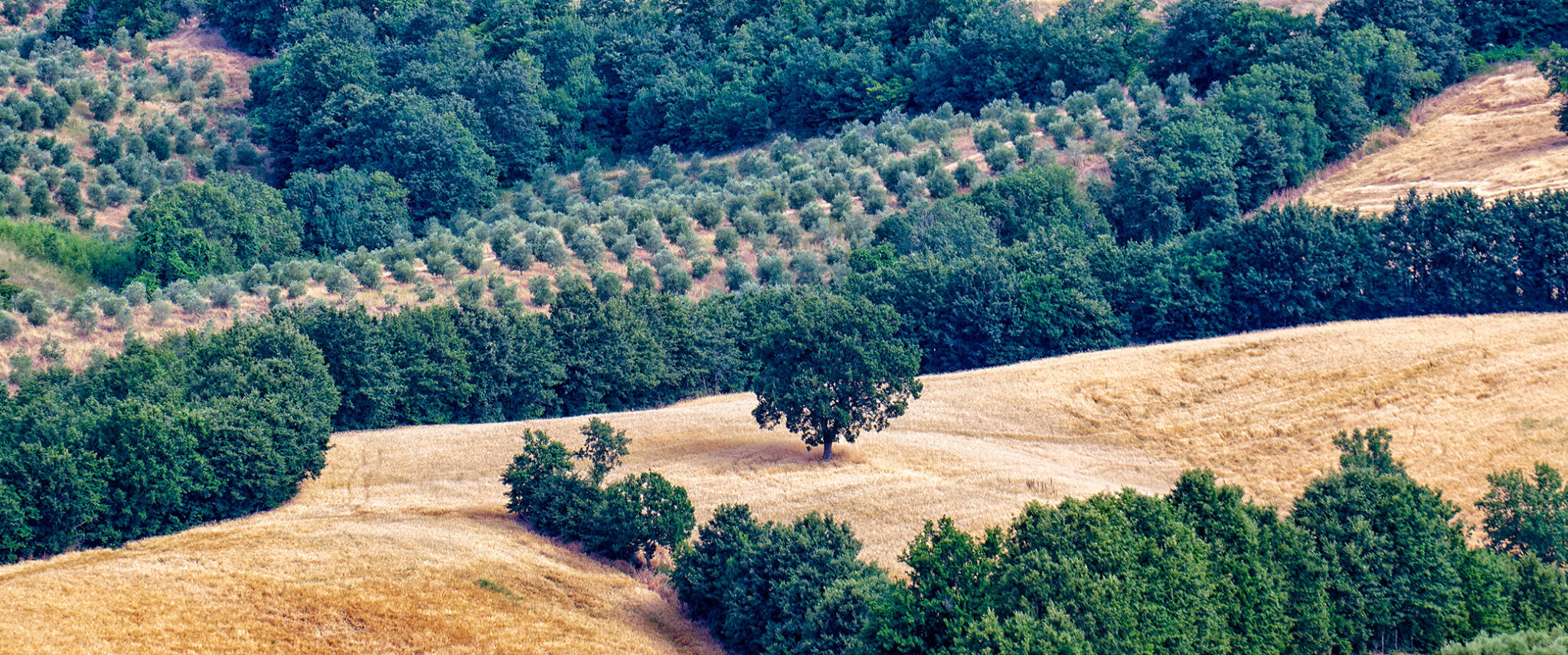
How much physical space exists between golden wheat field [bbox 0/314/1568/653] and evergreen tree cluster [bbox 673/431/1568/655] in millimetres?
3414

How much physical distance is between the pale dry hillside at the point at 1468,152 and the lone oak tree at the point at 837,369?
40.0 m

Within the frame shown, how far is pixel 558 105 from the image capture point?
112750mm

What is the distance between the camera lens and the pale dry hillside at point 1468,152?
8406 centimetres

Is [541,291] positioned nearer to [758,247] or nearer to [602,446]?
[758,247]

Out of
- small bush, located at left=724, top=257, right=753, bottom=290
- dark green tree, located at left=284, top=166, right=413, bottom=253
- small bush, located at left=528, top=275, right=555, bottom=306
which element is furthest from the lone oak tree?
dark green tree, located at left=284, top=166, right=413, bottom=253

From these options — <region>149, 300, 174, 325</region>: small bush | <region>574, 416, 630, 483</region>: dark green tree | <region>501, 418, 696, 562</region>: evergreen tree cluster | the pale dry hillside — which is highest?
the pale dry hillside

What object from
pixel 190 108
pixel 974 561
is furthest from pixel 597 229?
pixel 974 561

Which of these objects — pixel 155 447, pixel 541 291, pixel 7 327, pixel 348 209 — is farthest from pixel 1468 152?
pixel 7 327

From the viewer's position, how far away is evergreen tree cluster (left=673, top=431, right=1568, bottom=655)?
3362cm

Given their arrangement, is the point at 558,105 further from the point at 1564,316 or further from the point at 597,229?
the point at 1564,316

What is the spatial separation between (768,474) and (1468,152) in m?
58.6

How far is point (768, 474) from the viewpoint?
53.4 metres

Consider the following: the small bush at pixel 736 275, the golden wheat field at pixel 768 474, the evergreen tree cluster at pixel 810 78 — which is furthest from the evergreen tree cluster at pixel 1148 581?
the evergreen tree cluster at pixel 810 78

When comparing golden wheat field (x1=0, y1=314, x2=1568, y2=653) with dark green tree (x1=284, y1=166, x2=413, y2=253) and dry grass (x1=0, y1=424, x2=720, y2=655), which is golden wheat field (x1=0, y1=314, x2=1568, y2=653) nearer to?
dry grass (x1=0, y1=424, x2=720, y2=655)
